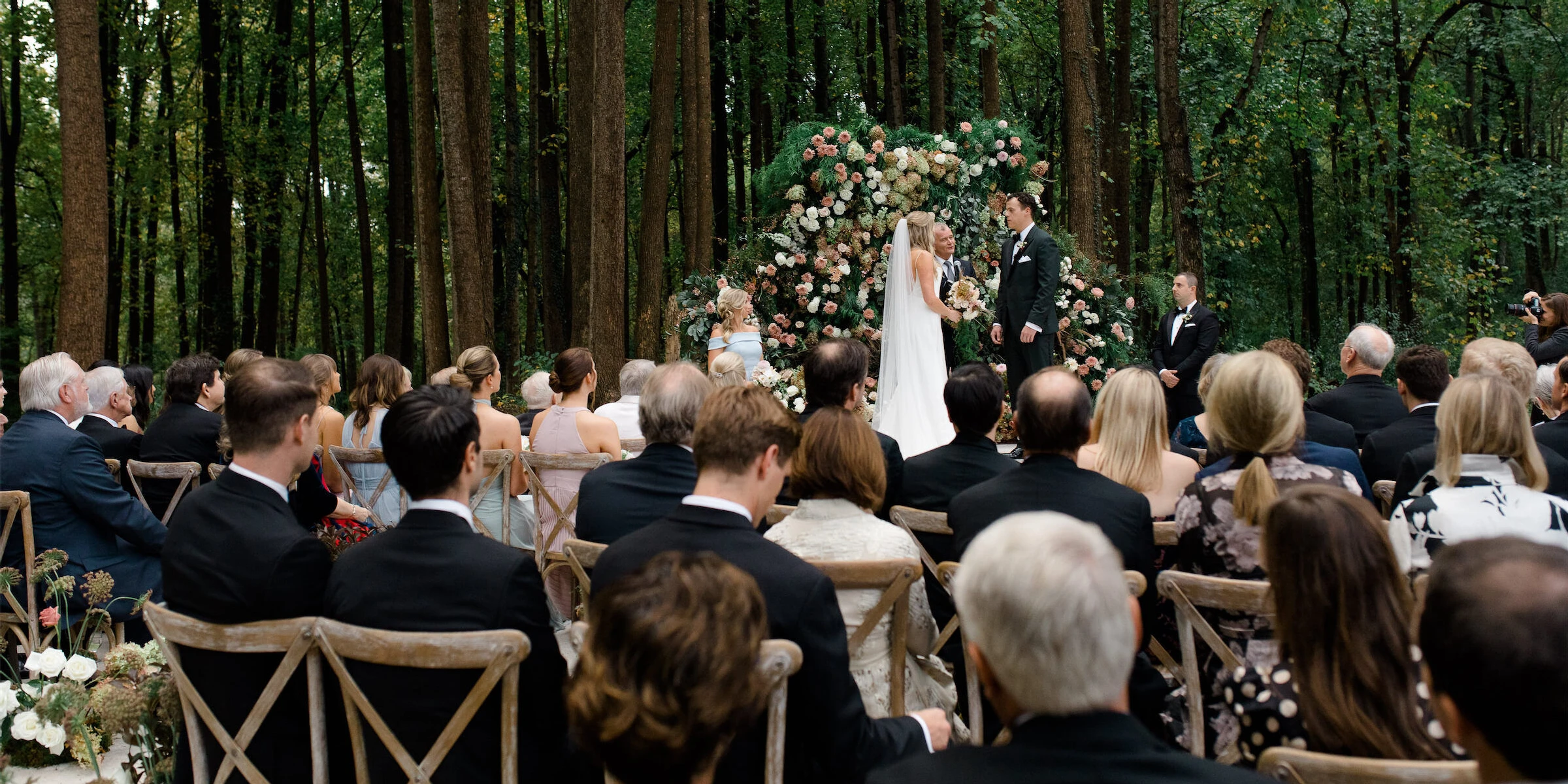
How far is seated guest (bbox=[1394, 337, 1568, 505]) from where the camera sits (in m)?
3.96

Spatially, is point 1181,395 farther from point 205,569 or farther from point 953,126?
point 953,126

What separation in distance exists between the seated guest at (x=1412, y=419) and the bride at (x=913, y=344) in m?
3.99

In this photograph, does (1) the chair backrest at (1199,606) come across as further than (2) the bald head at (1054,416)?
No

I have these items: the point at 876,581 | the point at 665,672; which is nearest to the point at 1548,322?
the point at 876,581

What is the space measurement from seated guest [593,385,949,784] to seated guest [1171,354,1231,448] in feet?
11.1

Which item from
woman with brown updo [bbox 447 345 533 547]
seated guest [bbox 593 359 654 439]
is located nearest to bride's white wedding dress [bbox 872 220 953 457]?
seated guest [bbox 593 359 654 439]

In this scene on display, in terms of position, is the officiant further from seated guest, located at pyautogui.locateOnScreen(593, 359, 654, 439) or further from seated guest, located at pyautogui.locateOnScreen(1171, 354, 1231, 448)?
seated guest, located at pyautogui.locateOnScreen(593, 359, 654, 439)

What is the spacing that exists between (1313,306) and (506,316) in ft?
65.9

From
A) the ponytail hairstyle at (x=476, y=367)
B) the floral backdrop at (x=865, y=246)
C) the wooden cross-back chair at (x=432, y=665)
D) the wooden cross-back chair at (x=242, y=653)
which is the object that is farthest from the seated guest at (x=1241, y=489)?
the floral backdrop at (x=865, y=246)

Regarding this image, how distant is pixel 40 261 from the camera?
24.6 metres

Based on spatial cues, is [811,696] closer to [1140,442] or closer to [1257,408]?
[1257,408]

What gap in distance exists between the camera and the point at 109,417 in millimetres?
5906

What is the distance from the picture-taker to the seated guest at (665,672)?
1604mm

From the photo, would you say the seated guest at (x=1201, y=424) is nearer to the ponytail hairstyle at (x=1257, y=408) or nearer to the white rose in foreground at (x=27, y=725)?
the ponytail hairstyle at (x=1257, y=408)
